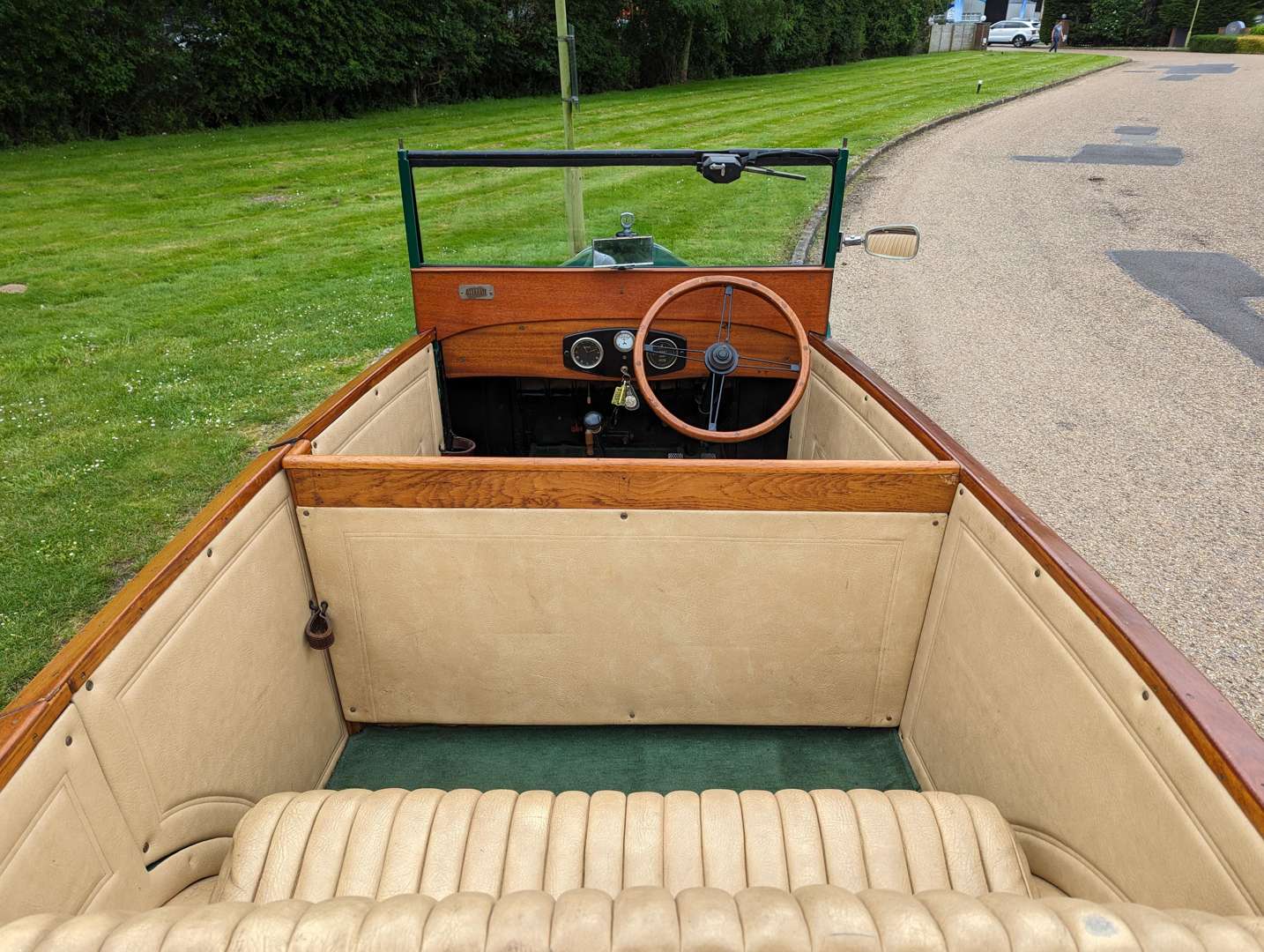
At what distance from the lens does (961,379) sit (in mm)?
5516

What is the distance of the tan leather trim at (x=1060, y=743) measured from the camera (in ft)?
3.99

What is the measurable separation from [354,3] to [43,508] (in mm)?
15485

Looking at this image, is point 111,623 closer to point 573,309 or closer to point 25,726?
point 25,726

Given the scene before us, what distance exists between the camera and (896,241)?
297cm

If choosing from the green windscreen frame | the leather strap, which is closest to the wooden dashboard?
the green windscreen frame

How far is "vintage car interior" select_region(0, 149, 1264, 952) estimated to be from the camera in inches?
41.1

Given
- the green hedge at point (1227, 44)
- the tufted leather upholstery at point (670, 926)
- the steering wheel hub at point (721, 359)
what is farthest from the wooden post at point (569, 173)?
the green hedge at point (1227, 44)

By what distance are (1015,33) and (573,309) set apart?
132 ft

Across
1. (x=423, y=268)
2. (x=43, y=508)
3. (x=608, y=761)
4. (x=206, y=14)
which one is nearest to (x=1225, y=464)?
(x=608, y=761)

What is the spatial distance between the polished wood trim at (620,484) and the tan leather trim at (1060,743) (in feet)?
0.56

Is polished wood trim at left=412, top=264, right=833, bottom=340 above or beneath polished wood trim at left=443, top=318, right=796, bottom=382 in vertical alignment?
above

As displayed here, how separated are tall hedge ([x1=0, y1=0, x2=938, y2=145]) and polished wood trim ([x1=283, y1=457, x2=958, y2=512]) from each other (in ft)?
47.5

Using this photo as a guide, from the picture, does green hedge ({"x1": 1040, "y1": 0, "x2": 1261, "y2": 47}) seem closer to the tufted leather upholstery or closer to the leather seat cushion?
the leather seat cushion

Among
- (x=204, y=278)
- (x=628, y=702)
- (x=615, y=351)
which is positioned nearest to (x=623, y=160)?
(x=615, y=351)
